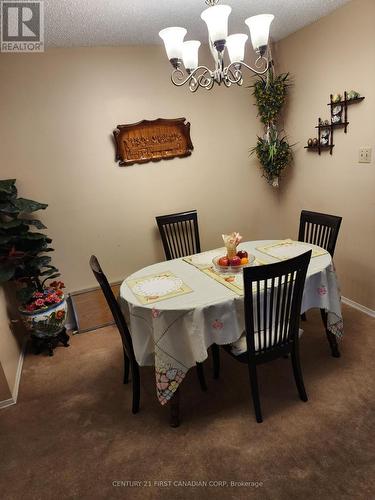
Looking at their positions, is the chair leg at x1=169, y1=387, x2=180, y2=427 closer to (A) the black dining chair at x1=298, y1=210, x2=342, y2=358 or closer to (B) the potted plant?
(A) the black dining chair at x1=298, y1=210, x2=342, y2=358

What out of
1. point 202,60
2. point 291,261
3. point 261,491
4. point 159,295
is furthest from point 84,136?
point 261,491

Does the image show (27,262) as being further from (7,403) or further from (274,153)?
(274,153)

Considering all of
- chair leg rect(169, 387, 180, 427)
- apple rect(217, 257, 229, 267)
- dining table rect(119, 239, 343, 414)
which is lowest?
chair leg rect(169, 387, 180, 427)

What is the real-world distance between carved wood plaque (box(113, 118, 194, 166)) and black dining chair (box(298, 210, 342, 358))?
4.25ft

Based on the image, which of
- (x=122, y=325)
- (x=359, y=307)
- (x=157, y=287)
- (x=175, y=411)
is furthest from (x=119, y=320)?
(x=359, y=307)

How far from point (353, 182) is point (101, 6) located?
7.38ft

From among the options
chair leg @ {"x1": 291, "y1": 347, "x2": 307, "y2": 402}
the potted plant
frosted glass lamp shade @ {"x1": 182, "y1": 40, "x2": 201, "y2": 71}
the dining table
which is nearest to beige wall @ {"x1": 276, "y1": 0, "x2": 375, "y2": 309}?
the dining table

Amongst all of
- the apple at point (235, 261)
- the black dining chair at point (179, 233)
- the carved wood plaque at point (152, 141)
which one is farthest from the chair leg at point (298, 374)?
the carved wood plaque at point (152, 141)

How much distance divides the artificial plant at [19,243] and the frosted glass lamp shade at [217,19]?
173 centimetres

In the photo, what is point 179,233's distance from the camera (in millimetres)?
3088

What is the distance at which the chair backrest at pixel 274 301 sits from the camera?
158cm

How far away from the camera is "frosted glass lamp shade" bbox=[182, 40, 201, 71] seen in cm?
185

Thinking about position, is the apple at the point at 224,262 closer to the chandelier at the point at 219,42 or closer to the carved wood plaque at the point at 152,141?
the chandelier at the point at 219,42
